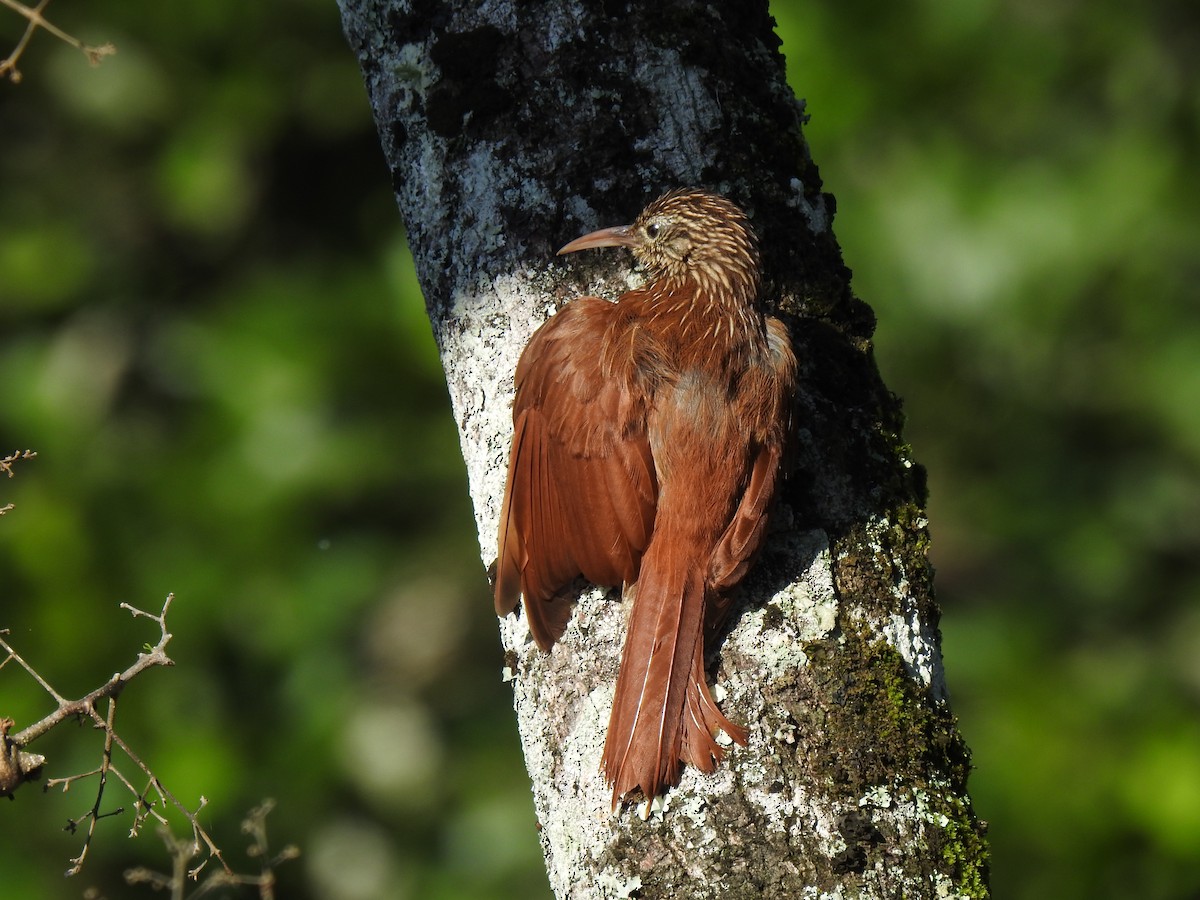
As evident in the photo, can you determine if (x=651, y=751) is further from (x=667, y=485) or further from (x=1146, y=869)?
(x=1146, y=869)

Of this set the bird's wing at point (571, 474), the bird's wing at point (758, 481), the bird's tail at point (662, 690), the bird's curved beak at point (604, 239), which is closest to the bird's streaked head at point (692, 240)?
the bird's curved beak at point (604, 239)

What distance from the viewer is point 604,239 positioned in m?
2.61

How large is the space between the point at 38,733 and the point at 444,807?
151 inches

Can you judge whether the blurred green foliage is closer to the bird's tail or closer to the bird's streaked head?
the bird's streaked head

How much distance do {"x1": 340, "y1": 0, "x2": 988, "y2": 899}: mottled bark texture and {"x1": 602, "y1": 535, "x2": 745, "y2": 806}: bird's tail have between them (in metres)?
0.04

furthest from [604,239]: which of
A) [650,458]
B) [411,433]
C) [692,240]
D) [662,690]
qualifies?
[411,433]

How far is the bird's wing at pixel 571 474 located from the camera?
8.34 ft

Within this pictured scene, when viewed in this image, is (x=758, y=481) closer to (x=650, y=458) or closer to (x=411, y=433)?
(x=650, y=458)

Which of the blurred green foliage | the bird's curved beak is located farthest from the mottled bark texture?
the blurred green foliage

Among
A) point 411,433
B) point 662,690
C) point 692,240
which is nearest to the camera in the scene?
point 662,690

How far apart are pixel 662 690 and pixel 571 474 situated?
516mm

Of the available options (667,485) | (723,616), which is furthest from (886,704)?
(667,485)

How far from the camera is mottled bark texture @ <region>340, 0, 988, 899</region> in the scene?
2146mm

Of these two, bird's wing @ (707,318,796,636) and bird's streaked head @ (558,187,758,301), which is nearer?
bird's wing @ (707,318,796,636)
